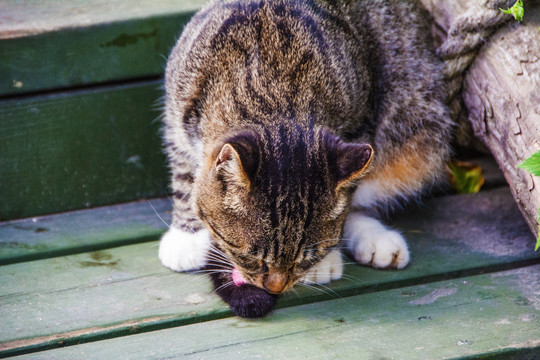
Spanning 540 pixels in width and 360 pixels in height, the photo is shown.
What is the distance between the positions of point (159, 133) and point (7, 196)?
51 cm

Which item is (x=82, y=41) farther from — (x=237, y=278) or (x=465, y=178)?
(x=465, y=178)

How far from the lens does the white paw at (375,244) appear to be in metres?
1.84

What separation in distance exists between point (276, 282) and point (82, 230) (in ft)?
2.49

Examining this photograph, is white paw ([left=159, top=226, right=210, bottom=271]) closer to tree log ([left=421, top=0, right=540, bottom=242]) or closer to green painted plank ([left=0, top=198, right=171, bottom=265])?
green painted plank ([left=0, top=198, right=171, bottom=265])

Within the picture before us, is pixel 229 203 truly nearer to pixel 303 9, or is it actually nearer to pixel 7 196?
pixel 303 9

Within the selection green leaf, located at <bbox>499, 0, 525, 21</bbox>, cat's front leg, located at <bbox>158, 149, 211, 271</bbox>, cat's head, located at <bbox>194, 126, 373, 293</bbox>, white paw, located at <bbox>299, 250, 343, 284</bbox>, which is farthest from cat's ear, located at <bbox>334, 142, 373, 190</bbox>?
green leaf, located at <bbox>499, 0, 525, 21</bbox>

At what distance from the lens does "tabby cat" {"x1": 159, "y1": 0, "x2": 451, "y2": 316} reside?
4.99 ft

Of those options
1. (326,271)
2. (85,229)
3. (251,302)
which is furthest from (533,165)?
(85,229)

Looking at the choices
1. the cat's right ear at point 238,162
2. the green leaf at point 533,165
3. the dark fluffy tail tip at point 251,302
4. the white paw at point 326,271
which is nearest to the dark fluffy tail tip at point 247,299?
the dark fluffy tail tip at point 251,302

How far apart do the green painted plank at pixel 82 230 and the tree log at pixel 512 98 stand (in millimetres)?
983

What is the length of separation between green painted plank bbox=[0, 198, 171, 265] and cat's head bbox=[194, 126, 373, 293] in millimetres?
512

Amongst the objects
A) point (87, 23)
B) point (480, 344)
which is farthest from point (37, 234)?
point (480, 344)

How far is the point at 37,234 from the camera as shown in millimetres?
2039

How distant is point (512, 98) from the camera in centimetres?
174
